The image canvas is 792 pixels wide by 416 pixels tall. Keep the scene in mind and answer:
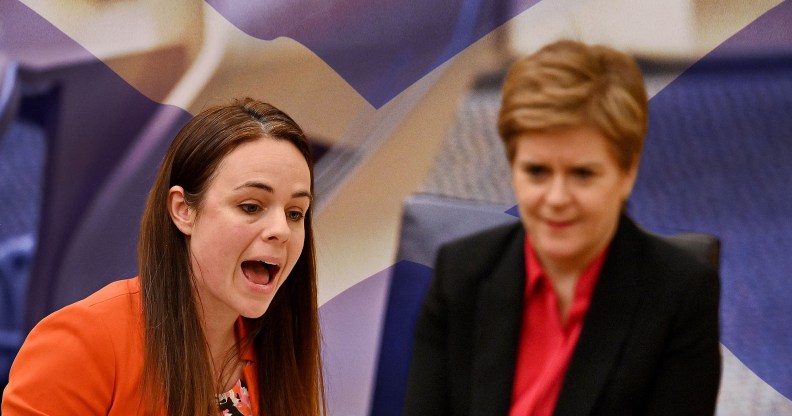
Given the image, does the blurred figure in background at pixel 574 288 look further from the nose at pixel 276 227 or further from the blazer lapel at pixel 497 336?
the nose at pixel 276 227

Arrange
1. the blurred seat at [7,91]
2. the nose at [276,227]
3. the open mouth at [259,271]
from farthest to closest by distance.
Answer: the blurred seat at [7,91], the open mouth at [259,271], the nose at [276,227]

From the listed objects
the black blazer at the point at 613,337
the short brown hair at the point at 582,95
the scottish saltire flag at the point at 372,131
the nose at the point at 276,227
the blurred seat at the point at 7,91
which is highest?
the blurred seat at the point at 7,91

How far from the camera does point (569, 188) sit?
2.89ft

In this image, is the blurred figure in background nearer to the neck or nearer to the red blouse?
the red blouse

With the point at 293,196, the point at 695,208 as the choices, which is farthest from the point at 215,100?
the point at 695,208

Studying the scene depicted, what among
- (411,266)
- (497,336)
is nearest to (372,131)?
(411,266)

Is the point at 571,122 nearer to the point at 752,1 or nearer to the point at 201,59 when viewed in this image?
the point at 752,1

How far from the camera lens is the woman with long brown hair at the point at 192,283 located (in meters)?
1.56

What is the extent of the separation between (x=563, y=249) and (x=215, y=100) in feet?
4.78

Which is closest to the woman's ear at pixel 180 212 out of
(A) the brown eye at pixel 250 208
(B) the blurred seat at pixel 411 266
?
(A) the brown eye at pixel 250 208

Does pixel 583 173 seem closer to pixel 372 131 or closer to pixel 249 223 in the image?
pixel 249 223

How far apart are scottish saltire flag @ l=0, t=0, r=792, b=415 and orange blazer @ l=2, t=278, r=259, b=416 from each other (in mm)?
567

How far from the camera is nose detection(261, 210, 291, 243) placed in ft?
5.04

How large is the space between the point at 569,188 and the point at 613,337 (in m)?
0.16
